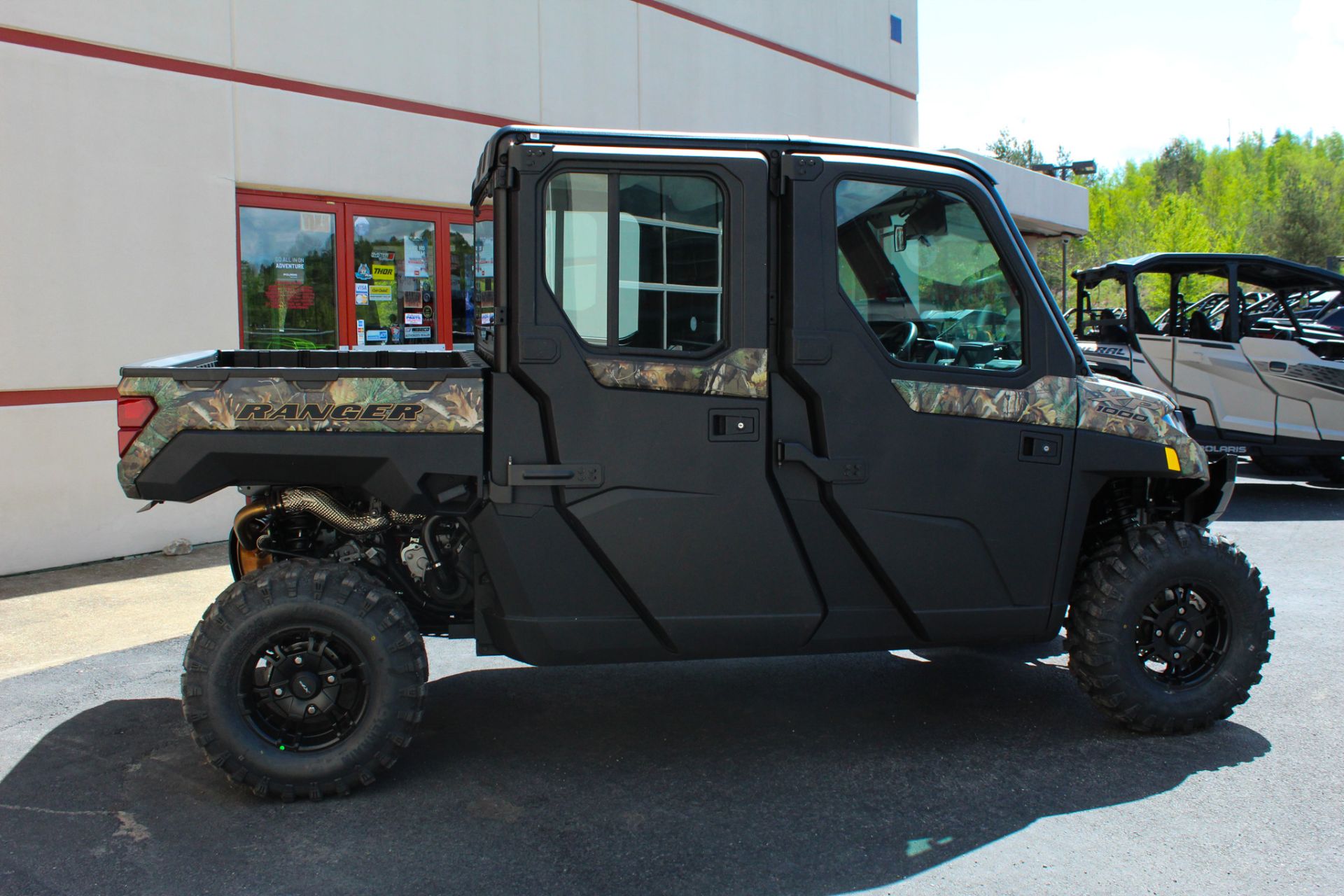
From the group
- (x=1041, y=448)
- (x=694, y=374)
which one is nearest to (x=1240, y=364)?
(x=1041, y=448)

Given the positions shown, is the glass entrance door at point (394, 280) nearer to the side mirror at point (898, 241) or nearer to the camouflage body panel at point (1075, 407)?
the side mirror at point (898, 241)

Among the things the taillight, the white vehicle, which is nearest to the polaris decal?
the taillight

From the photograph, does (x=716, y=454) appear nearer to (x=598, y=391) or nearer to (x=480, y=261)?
(x=598, y=391)

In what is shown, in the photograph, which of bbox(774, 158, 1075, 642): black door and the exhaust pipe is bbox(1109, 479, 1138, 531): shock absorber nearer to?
bbox(774, 158, 1075, 642): black door

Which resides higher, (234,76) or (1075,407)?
(234,76)

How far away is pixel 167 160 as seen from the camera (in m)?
7.79

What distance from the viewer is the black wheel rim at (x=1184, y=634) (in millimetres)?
4562

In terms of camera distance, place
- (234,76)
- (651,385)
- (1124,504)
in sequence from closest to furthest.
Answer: (651,385), (1124,504), (234,76)

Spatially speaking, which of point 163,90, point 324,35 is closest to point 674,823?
point 163,90

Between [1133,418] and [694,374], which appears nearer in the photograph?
[694,374]

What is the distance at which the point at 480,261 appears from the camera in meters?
4.58

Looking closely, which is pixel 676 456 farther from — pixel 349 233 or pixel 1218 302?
pixel 1218 302

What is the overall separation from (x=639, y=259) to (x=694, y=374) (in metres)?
0.45

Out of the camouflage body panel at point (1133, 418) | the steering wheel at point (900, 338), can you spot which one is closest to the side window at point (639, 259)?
the steering wheel at point (900, 338)
